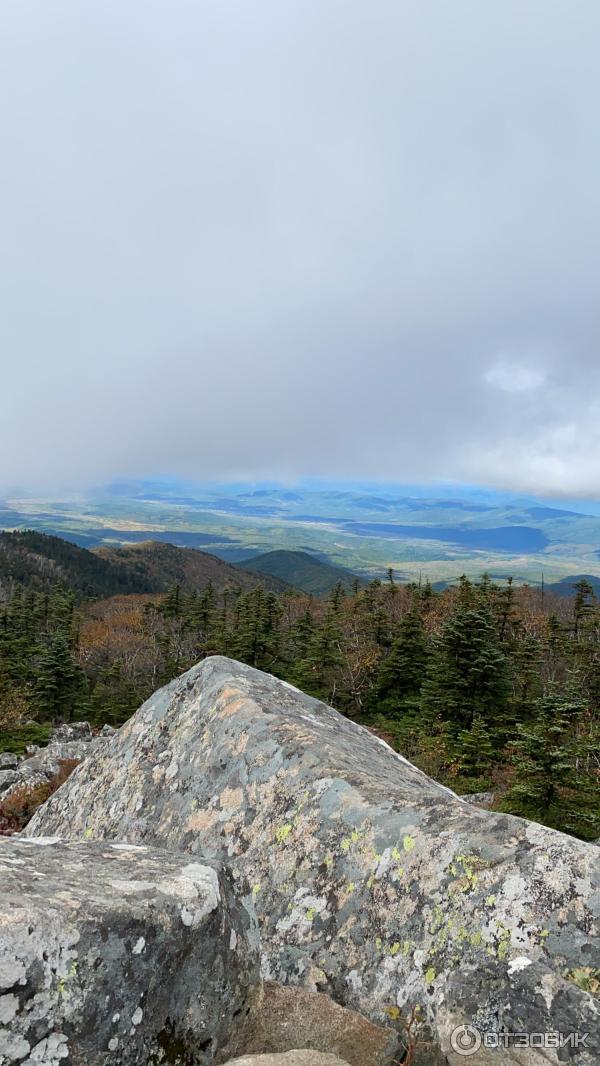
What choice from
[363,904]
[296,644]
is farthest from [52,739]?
[363,904]

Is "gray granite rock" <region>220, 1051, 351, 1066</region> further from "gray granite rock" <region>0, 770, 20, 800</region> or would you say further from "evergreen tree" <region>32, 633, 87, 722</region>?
"evergreen tree" <region>32, 633, 87, 722</region>

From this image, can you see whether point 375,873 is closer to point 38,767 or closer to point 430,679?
point 38,767

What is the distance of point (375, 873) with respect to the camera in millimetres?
4695

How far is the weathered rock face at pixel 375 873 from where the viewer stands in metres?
3.58

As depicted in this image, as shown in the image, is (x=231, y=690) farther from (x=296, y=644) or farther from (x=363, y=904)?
(x=296, y=644)

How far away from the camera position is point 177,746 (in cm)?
759

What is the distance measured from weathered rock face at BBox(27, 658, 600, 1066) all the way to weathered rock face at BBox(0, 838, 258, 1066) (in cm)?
107

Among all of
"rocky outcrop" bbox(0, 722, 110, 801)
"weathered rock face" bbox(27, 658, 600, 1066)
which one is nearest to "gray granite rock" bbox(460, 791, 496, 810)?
"rocky outcrop" bbox(0, 722, 110, 801)

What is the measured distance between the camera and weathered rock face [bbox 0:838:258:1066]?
2.72m

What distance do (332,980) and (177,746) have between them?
3940 millimetres

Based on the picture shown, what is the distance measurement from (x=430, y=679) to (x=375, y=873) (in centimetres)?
3541

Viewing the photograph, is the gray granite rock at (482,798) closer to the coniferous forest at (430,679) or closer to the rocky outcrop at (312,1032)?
the coniferous forest at (430,679)

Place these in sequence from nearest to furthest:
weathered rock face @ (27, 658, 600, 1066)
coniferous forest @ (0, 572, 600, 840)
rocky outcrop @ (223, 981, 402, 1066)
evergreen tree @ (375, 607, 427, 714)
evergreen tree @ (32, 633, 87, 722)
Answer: rocky outcrop @ (223, 981, 402, 1066)
weathered rock face @ (27, 658, 600, 1066)
coniferous forest @ (0, 572, 600, 840)
evergreen tree @ (375, 607, 427, 714)
evergreen tree @ (32, 633, 87, 722)

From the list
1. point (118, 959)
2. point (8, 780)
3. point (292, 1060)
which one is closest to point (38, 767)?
point (8, 780)
